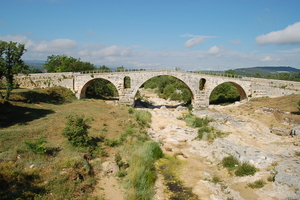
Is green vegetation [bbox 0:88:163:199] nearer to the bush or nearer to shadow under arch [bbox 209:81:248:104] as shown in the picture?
the bush

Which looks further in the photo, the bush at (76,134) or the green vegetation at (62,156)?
the bush at (76,134)

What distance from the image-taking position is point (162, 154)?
59.6 feet

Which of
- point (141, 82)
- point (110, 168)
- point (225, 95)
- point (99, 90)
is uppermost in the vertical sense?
point (141, 82)

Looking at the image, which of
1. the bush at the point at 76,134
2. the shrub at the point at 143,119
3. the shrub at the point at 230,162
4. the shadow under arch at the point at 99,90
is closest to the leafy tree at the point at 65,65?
the shadow under arch at the point at 99,90

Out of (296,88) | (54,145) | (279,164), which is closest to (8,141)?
(54,145)

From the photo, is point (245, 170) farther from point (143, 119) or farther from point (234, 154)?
point (143, 119)

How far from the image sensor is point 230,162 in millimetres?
15852

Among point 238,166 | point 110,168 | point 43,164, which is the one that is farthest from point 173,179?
point 43,164

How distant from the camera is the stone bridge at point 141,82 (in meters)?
37.4

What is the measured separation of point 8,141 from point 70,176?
17.1 ft

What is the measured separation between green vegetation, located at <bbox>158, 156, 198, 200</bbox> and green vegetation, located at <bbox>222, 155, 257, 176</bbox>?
318 centimetres

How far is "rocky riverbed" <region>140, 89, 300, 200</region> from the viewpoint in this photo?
12539mm

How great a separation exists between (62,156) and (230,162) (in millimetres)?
11092

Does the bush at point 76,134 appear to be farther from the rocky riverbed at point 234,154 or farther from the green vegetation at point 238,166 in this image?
the green vegetation at point 238,166
